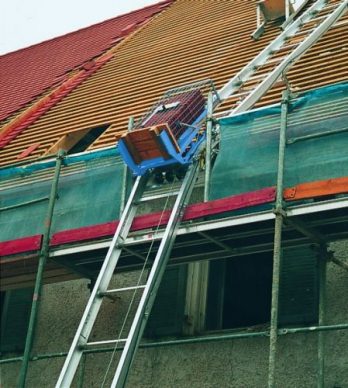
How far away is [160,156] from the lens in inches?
323

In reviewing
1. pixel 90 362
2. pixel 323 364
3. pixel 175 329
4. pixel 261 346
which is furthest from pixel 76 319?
pixel 323 364

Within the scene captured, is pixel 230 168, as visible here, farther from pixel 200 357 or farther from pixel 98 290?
pixel 200 357

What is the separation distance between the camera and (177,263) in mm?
8938

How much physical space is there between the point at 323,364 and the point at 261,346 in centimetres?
79

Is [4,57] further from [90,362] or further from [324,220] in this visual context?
[324,220]

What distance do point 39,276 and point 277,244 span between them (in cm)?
249

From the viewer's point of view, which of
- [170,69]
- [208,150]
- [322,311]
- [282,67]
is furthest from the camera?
[170,69]

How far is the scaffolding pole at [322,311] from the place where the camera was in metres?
7.46

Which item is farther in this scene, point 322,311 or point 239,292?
point 239,292

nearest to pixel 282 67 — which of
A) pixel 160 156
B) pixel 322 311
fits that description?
pixel 160 156

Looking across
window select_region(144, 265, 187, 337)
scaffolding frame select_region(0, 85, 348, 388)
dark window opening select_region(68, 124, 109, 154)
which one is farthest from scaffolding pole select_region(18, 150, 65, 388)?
dark window opening select_region(68, 124, 109, 154)

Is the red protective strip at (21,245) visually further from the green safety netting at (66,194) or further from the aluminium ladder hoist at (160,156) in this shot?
the aluminium ladder hoist at (160,156)

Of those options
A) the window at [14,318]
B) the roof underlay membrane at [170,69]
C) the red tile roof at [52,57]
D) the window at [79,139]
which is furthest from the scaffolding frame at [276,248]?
the red tile roof at [52,57]

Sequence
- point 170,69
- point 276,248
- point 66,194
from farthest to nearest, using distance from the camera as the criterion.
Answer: point 170,69
point 66,194
point 276,248
